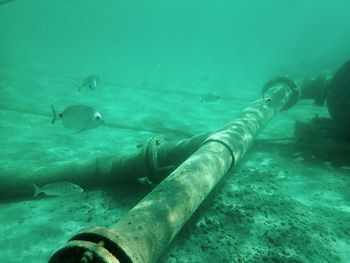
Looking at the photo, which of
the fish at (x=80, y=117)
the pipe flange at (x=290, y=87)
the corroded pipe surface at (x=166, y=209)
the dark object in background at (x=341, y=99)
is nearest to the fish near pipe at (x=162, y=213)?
the corroded pipe surface at (x=166, y=209)

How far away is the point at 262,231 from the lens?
4238 mm

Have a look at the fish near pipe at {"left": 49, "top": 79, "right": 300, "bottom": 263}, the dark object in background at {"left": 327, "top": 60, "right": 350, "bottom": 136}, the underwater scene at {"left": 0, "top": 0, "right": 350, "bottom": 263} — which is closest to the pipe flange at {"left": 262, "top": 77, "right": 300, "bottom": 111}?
the underwater scene at {"left": 0, "top": 0, "right": 350, "bottom": 263}

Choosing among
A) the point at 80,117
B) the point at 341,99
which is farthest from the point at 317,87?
the point at 80,117

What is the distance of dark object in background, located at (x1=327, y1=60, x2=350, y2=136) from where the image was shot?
283 inches

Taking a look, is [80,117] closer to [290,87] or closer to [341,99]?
[341,99]

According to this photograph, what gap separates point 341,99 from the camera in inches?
287

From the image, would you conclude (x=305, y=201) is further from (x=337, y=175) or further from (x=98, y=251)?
(x=98, y=251)

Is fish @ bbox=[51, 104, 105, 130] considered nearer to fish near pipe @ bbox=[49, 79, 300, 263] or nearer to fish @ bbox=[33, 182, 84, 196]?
fish @ bbox=[33, 182, 84, 196]

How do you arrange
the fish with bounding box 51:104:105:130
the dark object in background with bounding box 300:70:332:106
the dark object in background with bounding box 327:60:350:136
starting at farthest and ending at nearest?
the dark object in background with bounding box 300:70:332:106 < the dark object in background with bounding box 327:60:350:136 < the fish with bounding box 51:104:105:130

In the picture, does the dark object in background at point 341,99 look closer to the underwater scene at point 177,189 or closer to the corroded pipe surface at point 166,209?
the underwater scene at point 177,189

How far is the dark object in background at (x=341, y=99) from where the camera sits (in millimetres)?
7195

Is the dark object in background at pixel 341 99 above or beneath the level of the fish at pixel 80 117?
above

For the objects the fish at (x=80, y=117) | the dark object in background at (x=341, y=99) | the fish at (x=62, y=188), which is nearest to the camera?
the fish at (x=62, y=188)

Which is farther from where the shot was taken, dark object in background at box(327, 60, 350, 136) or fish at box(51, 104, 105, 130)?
dark object in background at box(327, 60, 350, 136)
